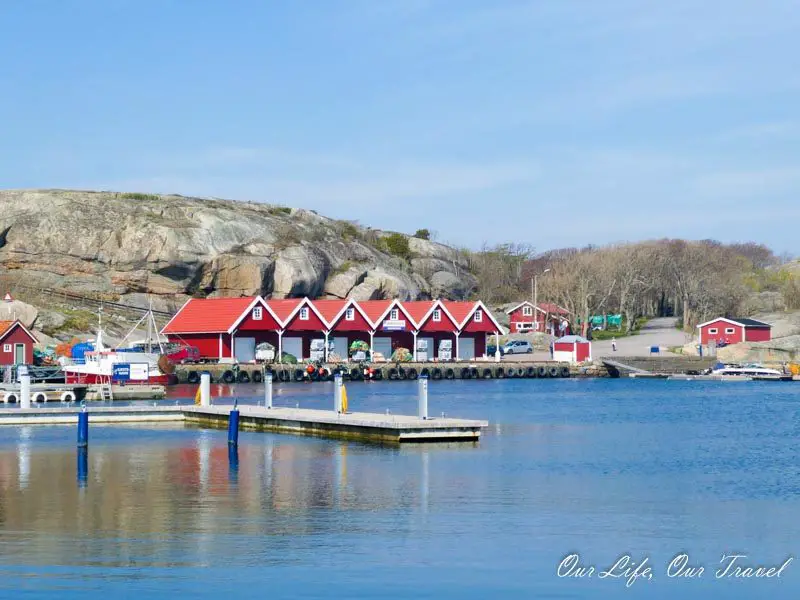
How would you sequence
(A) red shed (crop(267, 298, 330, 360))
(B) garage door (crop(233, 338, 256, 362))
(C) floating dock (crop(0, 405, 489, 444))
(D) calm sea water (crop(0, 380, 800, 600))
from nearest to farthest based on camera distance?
(D) calm sea water (crop(0, 380, 800, 600))
(C) floating dock (crop(0, 405, 489, 444))
(B) garage door (crop(233, 338, 256, 362))
(A) red shed (crop(267, 298, 330, 360))

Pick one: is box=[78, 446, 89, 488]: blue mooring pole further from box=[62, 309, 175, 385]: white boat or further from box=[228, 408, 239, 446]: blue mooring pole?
box=[62, 309, 175, 385]: white boat

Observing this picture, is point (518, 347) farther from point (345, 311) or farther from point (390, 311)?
point (345, 311)

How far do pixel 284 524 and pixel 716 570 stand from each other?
794 cm

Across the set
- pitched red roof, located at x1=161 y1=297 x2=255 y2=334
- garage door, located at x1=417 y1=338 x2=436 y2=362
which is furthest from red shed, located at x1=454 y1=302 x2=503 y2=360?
pitched red roof, located at x1=161 y1=297 x2=255 y2=334

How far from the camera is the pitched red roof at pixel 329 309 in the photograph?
91438 millimetres

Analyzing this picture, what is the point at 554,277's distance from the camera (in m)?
134

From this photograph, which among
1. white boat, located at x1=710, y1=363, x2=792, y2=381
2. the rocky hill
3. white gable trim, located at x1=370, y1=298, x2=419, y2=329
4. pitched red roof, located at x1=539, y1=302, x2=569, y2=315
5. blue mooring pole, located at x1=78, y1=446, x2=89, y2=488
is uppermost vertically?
the rocky hill

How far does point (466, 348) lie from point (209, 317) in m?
23.2

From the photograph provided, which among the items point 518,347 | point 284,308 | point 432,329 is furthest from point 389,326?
point 518,347

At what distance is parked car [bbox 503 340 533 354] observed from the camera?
109812 millimetres

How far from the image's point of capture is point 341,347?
92750 mm

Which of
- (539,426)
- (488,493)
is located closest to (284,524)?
(488,493)

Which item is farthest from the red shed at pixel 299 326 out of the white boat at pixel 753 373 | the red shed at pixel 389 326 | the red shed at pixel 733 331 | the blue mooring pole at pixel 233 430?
the blue mooring pole at pixel 233 430

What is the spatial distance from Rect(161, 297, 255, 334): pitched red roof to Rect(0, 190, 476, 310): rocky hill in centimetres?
2022
